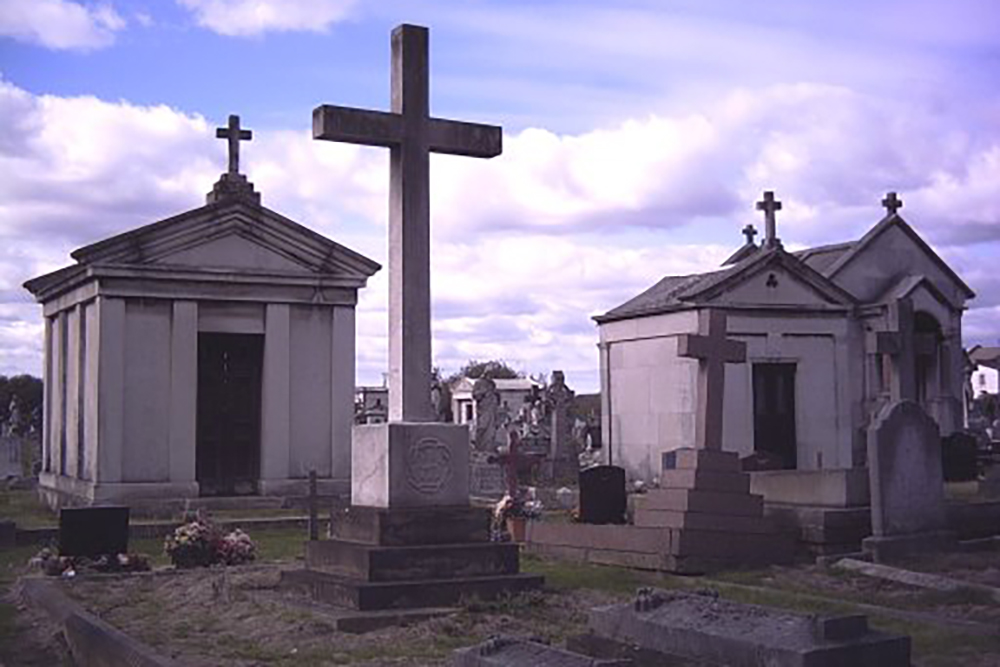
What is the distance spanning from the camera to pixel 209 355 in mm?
18906

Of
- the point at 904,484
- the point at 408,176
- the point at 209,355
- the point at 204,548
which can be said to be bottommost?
the point at 204,548

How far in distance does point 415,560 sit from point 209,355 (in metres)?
10.3

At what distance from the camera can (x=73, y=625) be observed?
8.52 meters

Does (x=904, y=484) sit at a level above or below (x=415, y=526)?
above

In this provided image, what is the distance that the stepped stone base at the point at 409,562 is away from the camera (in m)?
9.23

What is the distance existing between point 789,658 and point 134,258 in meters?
14.7

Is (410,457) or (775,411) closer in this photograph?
(410,457)

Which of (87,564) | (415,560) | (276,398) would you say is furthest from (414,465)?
(276,398)

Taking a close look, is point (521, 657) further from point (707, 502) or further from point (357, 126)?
point (707, 502)

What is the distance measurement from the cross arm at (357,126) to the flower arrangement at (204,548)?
489 centimetres

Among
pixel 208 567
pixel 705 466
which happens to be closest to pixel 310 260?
pixel 208 567

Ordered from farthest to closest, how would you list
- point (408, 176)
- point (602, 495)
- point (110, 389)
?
point (110, 389) < point (602, 495) < point (408, 176)

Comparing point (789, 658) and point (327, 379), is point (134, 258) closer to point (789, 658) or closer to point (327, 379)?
point (327, 379)

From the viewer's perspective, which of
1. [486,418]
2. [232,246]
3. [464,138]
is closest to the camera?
[464,138]
